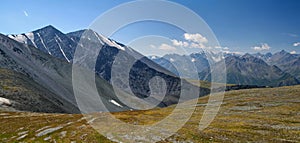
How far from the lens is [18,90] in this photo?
4916 inches

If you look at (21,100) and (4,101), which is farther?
(21,100)

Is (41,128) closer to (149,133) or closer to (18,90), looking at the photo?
(149,133)

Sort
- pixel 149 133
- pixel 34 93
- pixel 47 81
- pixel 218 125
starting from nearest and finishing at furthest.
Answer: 1. pixel 149 133
2. pixel 218 125
3. pixel 34 93
4. pixel 47 81

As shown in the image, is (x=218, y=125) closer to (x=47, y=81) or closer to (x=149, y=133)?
(x=149, y=133)

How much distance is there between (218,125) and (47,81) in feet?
550

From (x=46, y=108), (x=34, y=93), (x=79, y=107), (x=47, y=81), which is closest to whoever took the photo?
(x=46, y=108)

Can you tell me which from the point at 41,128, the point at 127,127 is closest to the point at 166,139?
the point at 127,127

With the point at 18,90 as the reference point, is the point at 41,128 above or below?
below

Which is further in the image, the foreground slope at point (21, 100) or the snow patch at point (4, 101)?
the foreground slope at point (21, 100)

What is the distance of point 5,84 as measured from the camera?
13200 cm

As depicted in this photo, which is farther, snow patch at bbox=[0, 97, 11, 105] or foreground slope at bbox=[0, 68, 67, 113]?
foreground slope at bbox=[0, 68, 67, 113]

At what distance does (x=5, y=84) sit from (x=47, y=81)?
61.8 meters

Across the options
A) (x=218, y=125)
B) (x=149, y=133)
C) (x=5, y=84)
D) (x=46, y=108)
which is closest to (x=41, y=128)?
(x=149, y=133)

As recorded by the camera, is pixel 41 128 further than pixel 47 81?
No
